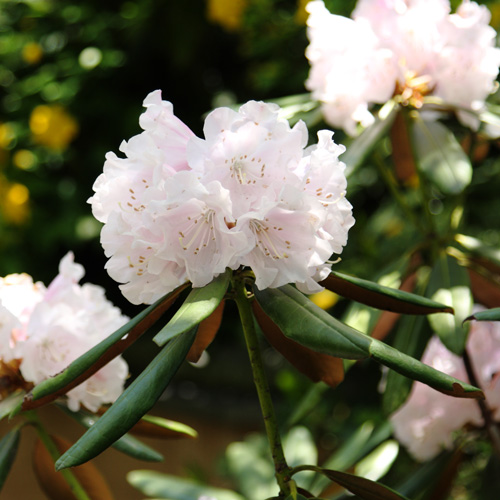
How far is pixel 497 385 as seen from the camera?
105cm

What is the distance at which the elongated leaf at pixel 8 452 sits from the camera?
82cm

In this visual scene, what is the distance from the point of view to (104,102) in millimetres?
2424

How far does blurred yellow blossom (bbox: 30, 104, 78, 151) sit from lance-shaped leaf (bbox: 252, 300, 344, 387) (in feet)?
5.60

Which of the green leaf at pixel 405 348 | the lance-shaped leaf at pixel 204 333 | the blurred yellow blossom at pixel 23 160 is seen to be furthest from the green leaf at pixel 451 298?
the blurred yellow blossom at pixel 23 160

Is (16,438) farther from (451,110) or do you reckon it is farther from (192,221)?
(451,110)

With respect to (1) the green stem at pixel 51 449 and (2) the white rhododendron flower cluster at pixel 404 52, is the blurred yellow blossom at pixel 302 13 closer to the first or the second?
(2) the white rhododendron flower cluster at pixel 404 52

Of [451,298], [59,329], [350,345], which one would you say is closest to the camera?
[350,345]

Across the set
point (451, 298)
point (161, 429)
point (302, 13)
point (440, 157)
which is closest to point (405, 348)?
point (451, 298)

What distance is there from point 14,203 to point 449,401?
1.60 metres

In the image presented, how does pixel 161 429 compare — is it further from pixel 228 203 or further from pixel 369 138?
pixel 369 138

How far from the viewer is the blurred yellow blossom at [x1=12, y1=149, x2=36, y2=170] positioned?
7.95 ft

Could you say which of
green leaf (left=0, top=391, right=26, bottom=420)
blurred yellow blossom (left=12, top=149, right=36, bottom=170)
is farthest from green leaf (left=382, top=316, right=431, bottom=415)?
blurred yellow blossom (left=12, top=149, right=36, bottom=170)

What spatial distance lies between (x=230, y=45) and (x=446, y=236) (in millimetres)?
1550

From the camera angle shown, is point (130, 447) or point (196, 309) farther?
point (130, 447)
